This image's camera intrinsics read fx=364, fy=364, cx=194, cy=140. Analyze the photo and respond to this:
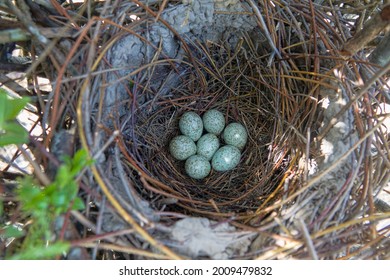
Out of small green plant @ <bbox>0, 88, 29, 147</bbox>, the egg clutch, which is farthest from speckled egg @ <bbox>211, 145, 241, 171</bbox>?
Result: small green plant @ <bbox>0, 88, 29, 147</bbox>

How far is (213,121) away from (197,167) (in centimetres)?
27

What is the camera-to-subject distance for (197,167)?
1855 millimetres

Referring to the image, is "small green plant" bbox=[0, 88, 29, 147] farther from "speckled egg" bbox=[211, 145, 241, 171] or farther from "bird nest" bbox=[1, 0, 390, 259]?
"speckled egg" bbox=[211, 145, 241, 171]

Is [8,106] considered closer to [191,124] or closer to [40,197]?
[40,197]

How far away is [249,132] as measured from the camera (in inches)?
78.5

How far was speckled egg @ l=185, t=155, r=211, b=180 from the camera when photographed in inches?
73.1

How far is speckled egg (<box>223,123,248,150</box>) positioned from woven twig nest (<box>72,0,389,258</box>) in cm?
5

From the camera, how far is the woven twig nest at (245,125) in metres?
1.21

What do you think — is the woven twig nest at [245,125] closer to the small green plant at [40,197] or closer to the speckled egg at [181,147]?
the speckled egg at [181,147]

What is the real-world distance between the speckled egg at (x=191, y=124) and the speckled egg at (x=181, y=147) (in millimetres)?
36

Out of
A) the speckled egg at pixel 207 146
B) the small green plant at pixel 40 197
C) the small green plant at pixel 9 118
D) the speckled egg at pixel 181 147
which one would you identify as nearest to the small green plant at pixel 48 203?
the small green plant at pixel 40 197

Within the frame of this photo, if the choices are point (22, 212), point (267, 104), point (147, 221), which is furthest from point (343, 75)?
point (22, 212)

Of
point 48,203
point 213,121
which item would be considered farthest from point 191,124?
point 48,203

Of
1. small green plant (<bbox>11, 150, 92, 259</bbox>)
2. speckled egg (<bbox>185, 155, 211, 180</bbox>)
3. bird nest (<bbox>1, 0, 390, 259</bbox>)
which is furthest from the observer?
speckled egg (<bbox>185, 155, 211, 180</bbox>)
